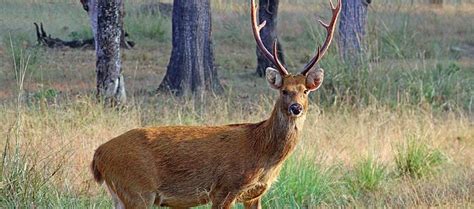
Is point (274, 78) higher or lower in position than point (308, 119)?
higher

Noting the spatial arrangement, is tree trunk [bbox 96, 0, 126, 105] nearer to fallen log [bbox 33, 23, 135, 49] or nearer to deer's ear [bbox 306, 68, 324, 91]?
deer's ear [bbox 306, 68, 324, 91]

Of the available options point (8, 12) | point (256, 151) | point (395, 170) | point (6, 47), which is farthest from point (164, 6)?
point (256, 151)

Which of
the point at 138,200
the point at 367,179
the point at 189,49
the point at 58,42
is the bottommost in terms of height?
the point at 58,42

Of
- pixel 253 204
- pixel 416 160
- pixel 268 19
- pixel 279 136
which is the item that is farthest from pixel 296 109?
pixel 268 19

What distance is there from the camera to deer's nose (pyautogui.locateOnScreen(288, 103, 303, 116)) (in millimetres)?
5989

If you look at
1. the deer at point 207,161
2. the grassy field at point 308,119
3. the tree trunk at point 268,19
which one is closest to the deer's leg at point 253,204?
the deer at point 207,161

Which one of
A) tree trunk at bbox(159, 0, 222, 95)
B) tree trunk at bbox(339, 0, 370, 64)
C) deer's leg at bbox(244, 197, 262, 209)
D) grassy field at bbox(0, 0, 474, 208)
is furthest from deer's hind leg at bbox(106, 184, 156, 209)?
tree trunk at bbox(159, 0, 222, 95)

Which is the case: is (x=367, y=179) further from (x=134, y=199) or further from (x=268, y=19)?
(x=268, y=19)

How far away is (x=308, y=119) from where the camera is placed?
1023 cm

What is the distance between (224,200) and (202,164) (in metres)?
0.26

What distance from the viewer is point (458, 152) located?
9602 mm

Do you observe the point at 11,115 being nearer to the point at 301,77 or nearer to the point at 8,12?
the point at 301,77

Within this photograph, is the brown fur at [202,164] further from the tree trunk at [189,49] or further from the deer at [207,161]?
the tree trunk at [189,49]

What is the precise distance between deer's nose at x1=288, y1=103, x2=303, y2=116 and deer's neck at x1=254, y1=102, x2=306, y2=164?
11 centimetres
